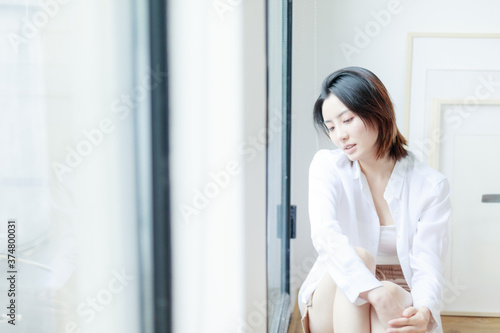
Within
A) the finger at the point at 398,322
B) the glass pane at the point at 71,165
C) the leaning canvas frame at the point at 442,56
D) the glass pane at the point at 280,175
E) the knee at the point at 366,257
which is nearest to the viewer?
the glass pane at the point at 71,165

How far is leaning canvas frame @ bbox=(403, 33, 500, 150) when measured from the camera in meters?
1.90

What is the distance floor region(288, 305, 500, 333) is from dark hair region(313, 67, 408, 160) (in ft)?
2.85

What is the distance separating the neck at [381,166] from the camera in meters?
1.25

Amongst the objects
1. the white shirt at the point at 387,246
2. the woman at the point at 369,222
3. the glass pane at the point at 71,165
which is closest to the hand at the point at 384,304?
the woman at the point at 369,222

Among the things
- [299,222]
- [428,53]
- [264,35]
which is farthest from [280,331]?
[428,53]

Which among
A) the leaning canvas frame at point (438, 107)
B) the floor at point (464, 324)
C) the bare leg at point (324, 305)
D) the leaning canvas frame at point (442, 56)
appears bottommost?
the floor at point (464, 324)

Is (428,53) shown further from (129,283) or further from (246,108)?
(129,283)

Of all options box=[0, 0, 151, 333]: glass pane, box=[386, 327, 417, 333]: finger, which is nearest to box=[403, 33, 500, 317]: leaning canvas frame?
box=[386, 327, 417, 333]: finger

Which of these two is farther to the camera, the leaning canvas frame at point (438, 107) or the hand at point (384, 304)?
the leaning canvas frame at point (438, 107)

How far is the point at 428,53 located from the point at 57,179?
185cm

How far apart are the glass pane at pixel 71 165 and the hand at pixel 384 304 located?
0.72 meters

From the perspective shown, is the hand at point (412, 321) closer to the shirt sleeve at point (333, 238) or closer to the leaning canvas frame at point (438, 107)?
the shirt sleeve at point (333, 238)

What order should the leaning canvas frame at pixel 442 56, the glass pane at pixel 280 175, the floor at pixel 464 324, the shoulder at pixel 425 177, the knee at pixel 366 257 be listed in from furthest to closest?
the leaning canvas frame at pixel 442 56, the floor at pixel 464 324, the glass pane at pixel 280 175, the shoulder at pixel 425 177, the knee at pixel 366 257

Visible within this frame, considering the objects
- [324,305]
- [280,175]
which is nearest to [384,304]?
[324,305]
